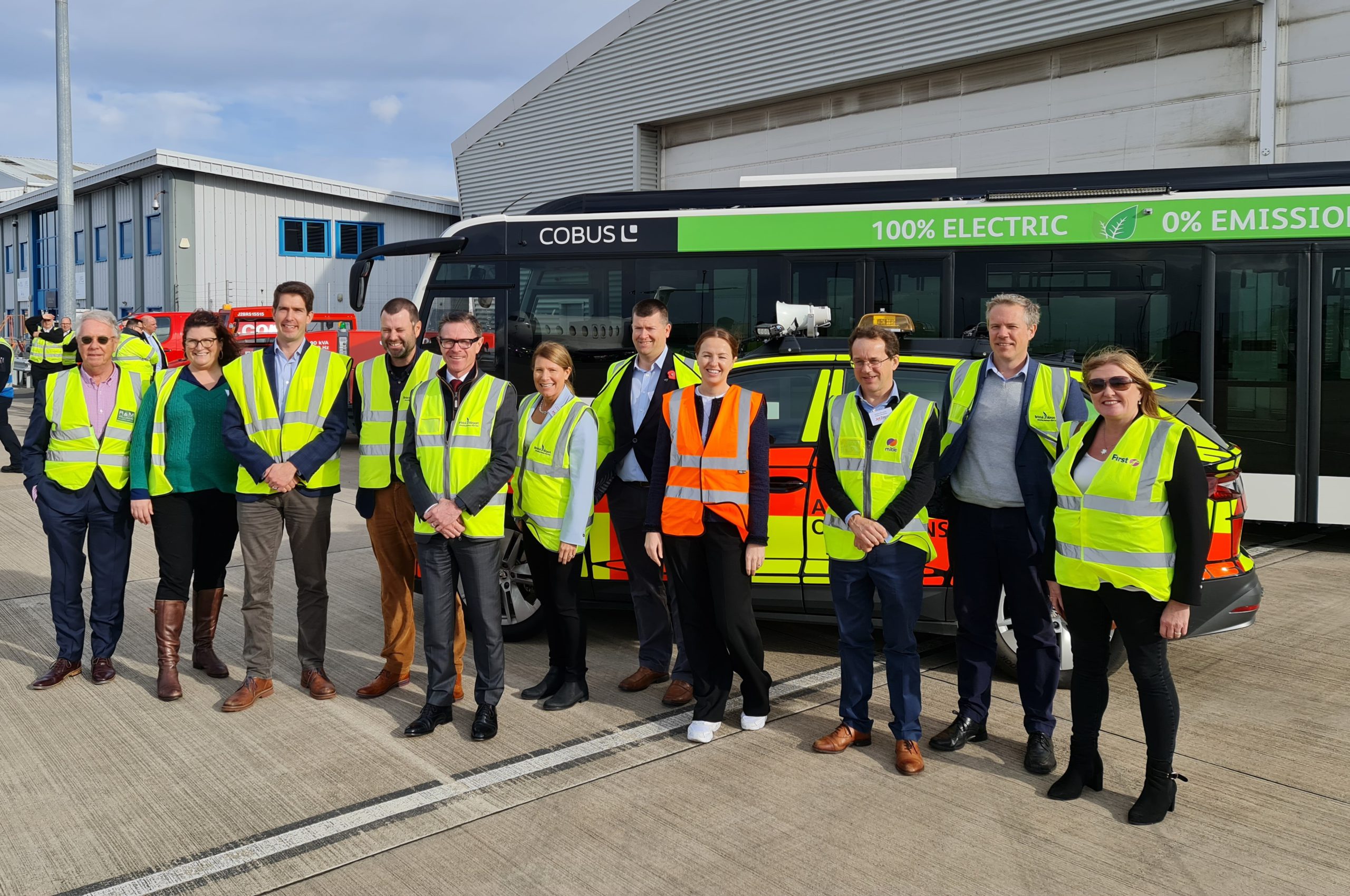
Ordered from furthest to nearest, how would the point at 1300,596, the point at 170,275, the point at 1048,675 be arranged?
the point at 170,275 < the point at 1300,596 < the point at 1048,675

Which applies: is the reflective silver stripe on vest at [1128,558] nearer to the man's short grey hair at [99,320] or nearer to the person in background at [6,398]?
the man's short grey hair at [99,320]

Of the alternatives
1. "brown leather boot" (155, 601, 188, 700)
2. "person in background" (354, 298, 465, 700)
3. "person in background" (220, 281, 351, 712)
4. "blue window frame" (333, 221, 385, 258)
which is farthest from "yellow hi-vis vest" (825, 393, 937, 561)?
"blue window frame" (333, 221, 385, 258)

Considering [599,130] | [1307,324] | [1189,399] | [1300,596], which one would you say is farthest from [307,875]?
[599,130]

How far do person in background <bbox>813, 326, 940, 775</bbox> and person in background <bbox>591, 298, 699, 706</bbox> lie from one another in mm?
856

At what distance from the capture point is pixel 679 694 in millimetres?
4824

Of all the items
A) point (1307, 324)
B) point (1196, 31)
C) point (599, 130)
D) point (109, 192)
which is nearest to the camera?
point (1307, 324)

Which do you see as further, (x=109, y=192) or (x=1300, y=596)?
(x=109, y=192)

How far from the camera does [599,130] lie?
76.6 ft

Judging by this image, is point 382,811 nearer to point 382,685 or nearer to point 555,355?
point 382,685

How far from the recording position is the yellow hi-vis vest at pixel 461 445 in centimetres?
444

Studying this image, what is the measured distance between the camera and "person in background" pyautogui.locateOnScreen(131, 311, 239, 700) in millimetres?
4988

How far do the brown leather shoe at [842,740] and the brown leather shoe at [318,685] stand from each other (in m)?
2.19

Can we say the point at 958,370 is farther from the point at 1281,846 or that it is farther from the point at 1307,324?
the point at 1307,324

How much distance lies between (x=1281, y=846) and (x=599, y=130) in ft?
71.5
